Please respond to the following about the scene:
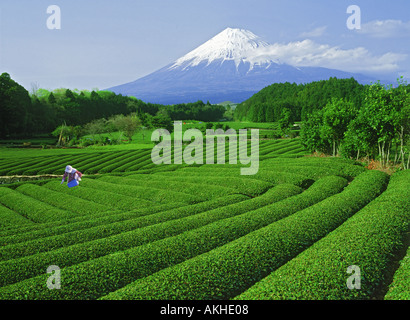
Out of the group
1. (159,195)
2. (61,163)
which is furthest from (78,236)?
(61,163)

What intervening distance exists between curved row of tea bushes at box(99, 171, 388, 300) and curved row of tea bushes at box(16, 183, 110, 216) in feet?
42.3

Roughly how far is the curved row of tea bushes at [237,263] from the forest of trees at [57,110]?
65.8 metres

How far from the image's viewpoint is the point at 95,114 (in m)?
111

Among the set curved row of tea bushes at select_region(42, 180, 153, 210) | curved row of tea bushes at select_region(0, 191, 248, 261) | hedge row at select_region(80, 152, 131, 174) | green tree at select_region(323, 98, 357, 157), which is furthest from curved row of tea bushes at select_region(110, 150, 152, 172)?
curved row of tea bushes at select_region(0, 191, 248, 261)

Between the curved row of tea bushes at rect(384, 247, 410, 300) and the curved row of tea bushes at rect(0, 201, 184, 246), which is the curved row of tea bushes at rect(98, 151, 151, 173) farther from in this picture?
the curved row of tea bushes at rect(384, 247, 410, 300)

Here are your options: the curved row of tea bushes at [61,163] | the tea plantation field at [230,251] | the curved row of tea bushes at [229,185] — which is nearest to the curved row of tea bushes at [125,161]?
the curved row of tea bushes at [61,163]

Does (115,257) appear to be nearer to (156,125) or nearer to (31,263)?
(31,263)

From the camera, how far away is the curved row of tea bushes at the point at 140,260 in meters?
7.14

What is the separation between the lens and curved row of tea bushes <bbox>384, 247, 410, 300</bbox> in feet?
21.4

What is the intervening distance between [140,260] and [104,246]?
2.23m

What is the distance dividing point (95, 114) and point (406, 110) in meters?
106

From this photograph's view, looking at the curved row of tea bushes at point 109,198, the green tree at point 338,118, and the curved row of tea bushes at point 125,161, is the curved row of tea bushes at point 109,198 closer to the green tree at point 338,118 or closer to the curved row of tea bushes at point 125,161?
the curved row of tea bushes at point 125,161

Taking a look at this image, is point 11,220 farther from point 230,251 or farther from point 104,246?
point 230,251
